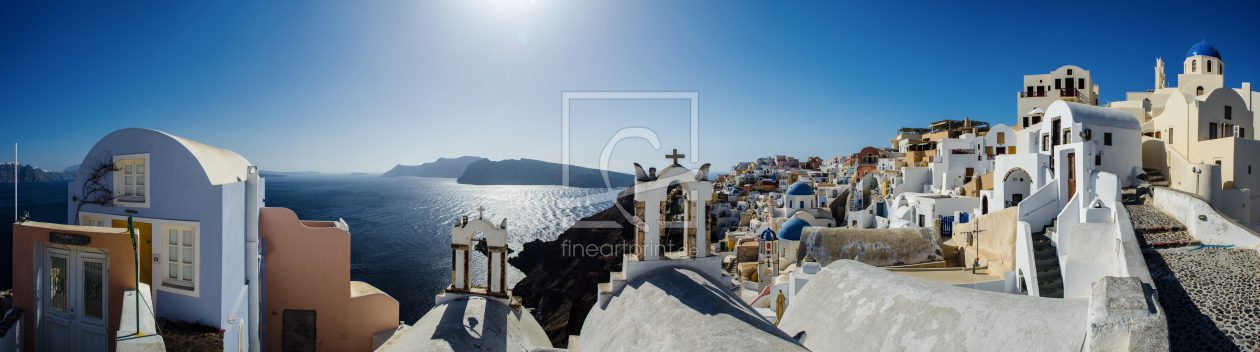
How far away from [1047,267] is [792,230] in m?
9.65

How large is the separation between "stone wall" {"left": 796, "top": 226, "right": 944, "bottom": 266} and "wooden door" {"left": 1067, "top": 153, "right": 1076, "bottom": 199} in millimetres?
4320

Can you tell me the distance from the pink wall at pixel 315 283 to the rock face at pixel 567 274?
35.6 feet

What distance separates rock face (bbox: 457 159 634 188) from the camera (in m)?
127

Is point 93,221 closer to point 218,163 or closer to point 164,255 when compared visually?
point 164,255

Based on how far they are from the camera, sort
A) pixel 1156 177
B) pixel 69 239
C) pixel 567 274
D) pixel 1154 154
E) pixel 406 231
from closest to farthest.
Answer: pixel 69 239, pixel 1156 177, pixel 1154 154, pixel 567 274, pixel 406 231

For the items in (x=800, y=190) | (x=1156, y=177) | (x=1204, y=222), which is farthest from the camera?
(x=800, y=190)

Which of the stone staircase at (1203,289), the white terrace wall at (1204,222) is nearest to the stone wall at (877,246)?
the white terrace wall at (1204,222)

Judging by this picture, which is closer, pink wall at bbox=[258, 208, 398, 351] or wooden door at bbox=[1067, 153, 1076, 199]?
pink wall at bbox=[258, 208, 398, 351]

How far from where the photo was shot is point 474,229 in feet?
27.0

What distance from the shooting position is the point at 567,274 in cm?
3164

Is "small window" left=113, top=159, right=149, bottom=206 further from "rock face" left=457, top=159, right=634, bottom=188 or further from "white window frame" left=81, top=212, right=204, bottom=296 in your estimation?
"rock face" left=457, top=159, right=634, bottom=188

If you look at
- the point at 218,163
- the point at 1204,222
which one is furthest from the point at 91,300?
the point at 1204,222

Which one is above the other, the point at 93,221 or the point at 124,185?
the point at 124,185

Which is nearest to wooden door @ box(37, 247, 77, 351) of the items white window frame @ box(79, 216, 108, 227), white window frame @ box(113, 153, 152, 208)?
white window frame @ box(79, 216, 108, 227)
